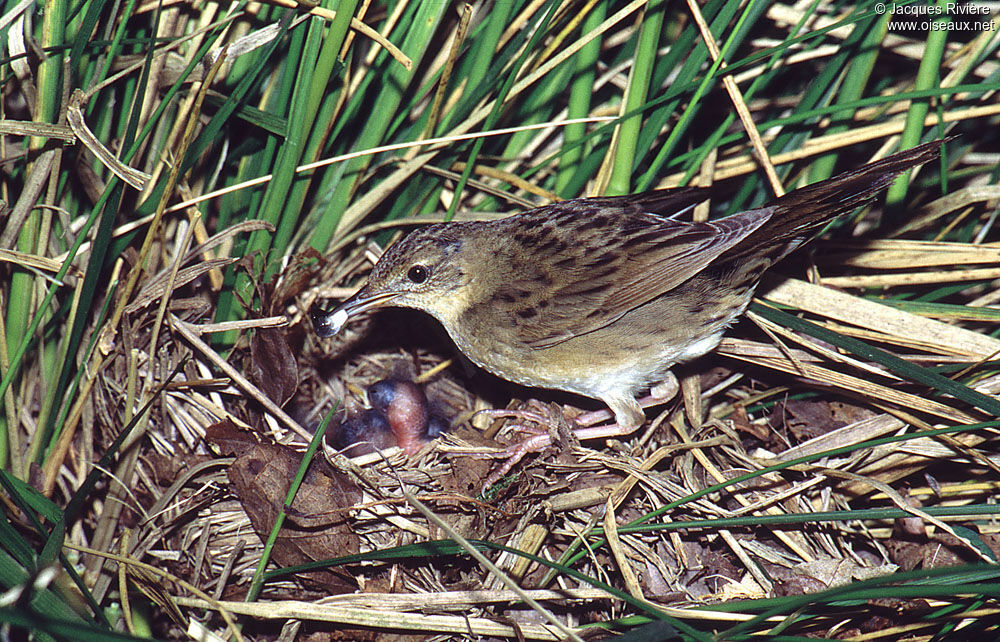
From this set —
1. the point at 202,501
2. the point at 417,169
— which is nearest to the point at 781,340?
the point at 417,169

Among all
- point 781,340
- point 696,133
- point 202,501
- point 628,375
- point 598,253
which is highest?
point 696,133

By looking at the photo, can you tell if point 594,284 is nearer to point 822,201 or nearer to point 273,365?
point 822,201

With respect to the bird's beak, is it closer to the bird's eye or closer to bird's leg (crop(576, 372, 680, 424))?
the bird's eye

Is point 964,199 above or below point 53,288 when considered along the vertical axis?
above

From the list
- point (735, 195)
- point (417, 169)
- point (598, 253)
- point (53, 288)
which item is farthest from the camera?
point (735, 195)

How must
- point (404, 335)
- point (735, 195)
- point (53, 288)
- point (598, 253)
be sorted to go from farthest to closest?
1. point (404, 335)
2. point (735, 195)
3. point (598, 253)
4. point (53, 288)

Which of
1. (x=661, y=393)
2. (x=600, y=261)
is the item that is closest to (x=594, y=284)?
(x=600, y=261)

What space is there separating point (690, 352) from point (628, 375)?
1.05 ft

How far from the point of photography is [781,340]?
3752 mm

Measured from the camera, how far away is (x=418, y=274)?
371 centimetres

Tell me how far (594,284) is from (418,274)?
2.88ft

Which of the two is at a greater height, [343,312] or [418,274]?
[418,274]

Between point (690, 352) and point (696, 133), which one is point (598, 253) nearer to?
point (690, 352)

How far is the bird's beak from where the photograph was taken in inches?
142
